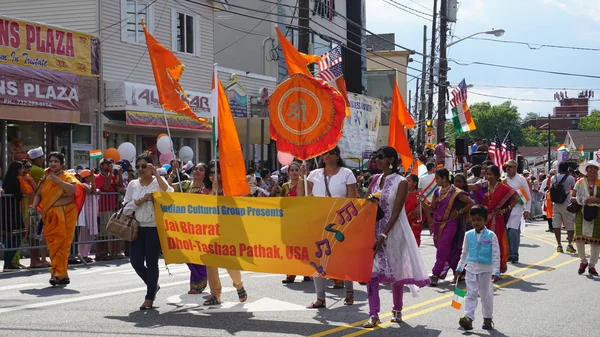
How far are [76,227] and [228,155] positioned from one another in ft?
22.2

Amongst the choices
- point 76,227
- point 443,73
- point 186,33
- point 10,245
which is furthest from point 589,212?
point 443,73

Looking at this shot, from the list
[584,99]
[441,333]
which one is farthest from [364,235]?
[584,99]

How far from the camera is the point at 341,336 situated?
26.3ft

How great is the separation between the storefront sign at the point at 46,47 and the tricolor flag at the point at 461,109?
13.5 m

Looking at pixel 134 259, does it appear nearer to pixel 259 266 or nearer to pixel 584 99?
pixel 259 266

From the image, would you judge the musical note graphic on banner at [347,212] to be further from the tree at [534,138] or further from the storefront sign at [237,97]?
the tree at [534,138]

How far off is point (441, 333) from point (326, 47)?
35705mm

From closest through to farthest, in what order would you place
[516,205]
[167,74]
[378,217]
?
[378,217]
[167,74]
[516,205]

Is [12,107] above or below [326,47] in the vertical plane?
below

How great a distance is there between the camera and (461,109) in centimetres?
3089

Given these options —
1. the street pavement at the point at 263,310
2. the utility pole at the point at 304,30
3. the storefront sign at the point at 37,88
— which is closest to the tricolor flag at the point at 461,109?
the utility pole at the point at 304,30

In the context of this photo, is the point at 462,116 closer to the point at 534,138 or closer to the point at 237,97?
the point at 237,97

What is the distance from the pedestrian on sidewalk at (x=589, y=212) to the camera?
1358 cm

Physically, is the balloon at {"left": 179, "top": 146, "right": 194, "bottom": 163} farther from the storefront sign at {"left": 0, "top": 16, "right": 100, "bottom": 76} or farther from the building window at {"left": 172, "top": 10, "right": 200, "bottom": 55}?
the building window at {"left": 172, "top": 10, "right": 200, "bottom": 55}
